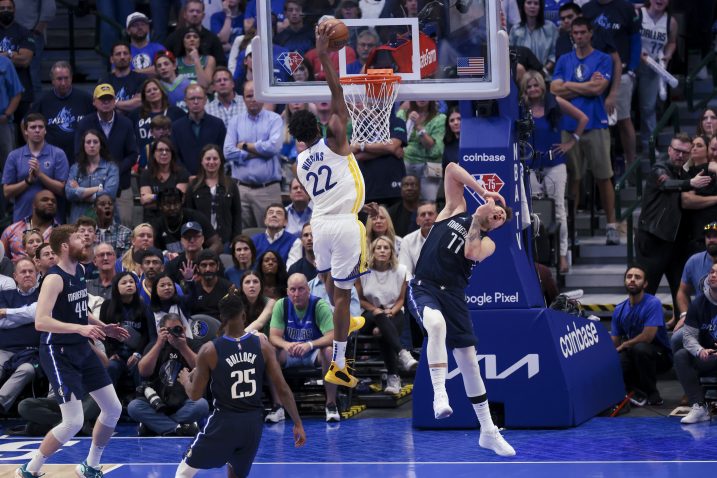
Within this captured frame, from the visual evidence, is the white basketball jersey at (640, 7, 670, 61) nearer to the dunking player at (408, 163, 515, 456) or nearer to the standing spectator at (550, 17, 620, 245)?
the standing spectator at (550, 17, 620, 245)

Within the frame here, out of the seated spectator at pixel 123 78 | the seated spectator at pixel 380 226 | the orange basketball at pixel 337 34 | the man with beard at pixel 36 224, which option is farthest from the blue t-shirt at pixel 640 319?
the seated spectator at pixel 123 78

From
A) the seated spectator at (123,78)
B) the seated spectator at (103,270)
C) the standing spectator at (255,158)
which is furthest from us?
the seated spectator at (123,78)

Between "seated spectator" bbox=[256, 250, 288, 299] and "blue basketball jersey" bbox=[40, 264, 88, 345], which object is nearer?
"blue basketball jersey" bbox=[40, 264, 88, 345]

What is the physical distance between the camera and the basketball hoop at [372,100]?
1180 centimetres

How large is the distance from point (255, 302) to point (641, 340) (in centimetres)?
413

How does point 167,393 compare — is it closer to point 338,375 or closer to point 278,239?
point 278,239

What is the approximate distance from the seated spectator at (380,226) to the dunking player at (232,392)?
520cm

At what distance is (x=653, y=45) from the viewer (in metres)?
18.8

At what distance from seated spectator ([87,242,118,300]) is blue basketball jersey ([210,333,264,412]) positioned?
17.2 ft

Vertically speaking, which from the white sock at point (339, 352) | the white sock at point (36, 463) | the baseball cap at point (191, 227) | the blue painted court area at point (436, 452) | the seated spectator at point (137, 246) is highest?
the baseball cap at point (191, 227)

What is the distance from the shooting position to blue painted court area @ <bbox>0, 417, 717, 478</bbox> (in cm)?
1206

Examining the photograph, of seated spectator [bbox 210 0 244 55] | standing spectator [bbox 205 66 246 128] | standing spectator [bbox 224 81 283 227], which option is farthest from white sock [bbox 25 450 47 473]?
seated spectator [bbox 210 0 244 55]

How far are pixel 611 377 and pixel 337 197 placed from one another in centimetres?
437

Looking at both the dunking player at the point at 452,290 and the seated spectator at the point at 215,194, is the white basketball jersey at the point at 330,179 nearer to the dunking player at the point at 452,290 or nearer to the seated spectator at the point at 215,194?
the dunking player at the point at 452,290
